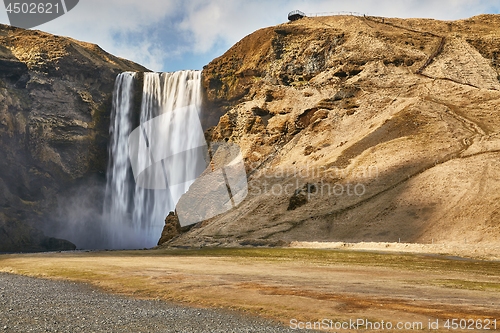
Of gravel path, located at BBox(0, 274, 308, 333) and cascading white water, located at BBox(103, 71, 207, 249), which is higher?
cascading white water, located at BBox(103, 71, 207, 249)

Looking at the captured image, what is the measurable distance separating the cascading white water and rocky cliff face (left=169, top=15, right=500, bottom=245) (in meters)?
5.94

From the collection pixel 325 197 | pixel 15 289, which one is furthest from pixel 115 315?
pixel 325 197

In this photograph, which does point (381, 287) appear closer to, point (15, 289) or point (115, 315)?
point (115, 315)

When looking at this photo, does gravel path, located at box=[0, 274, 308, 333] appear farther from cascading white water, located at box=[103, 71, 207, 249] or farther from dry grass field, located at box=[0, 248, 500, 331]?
cascading white water, located at box=[103, 71, 207, 249]

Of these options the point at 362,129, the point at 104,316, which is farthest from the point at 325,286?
the point at 362,129

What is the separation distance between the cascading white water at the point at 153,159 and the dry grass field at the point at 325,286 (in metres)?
60.8

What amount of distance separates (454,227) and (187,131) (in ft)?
198

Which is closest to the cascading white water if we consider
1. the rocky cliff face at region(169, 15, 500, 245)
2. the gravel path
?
the rocky cliff face at region(169, 15, 500, 245)

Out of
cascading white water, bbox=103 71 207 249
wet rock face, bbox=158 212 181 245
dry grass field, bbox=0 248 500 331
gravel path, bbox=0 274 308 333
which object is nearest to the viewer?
gravel path, bbox=0 274 308 333

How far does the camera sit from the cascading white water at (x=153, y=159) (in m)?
96.9

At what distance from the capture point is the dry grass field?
16.9 metres

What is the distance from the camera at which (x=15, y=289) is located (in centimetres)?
2289

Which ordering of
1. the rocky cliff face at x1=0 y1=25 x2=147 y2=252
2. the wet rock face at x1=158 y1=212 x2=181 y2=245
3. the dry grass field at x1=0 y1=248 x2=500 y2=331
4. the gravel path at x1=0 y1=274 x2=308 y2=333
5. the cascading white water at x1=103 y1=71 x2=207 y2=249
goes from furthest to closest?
the cascading white water at x1=103 y1=71 x2=207 y2=249 → the rocky cliff face at x1=0 y1=25 x2=147 y2=252 → the wet rock face at x1=158 y1=212 x2=181 y2=245 → the dry grass field at x1=0 y1=248 x2=500 y2=331 → the gravel path at x1=0 y1=274 x2=308 y2=333

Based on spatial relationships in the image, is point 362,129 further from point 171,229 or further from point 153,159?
point 153,159
